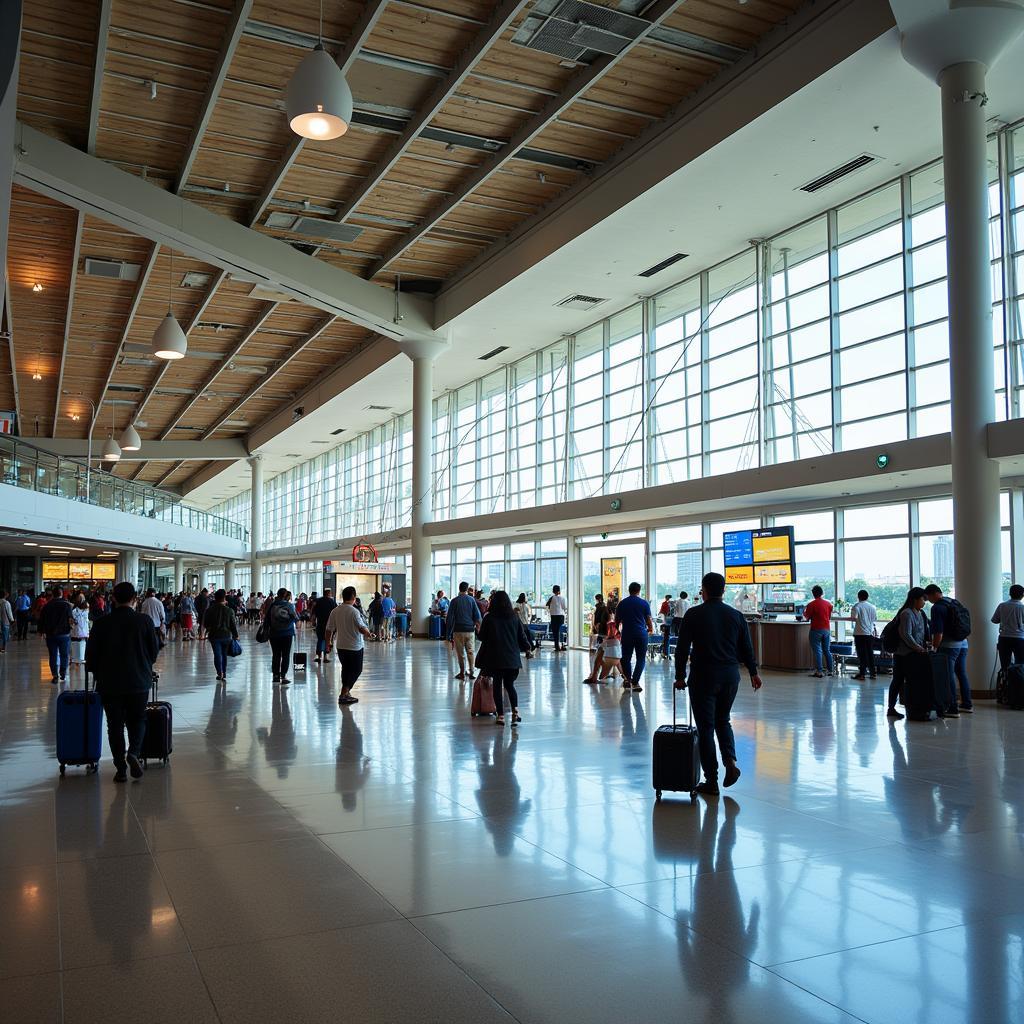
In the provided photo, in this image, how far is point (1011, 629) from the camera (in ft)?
41.8

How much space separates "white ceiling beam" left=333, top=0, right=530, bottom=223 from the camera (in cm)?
1341

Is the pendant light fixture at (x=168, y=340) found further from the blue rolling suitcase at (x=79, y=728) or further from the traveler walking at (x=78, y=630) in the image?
the blue rolling suitcase at (x=79, y=728)

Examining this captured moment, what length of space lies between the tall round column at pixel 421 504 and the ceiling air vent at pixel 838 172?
512 inches

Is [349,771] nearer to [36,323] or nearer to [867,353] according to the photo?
[867,353]

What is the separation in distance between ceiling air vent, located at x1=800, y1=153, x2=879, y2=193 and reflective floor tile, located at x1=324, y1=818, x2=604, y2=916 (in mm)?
14757

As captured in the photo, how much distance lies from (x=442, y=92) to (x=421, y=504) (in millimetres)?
14841

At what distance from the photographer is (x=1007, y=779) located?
26.2 feet

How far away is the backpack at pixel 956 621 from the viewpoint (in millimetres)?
12000

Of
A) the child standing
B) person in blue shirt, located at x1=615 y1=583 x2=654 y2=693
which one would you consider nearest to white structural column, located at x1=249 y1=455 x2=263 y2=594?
the child standing

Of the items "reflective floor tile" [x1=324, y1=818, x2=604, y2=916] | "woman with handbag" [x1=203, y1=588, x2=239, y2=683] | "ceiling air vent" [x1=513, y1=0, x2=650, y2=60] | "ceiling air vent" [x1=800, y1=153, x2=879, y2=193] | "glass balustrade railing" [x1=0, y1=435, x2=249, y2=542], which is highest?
"ceiling air vent" [x1=513, y1=0, x2=650, y2=60]

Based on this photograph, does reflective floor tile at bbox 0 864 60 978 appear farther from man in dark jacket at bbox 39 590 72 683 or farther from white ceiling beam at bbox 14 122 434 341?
white ceiling beam at bbox 14 122 434 341

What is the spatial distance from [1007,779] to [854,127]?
1148cm

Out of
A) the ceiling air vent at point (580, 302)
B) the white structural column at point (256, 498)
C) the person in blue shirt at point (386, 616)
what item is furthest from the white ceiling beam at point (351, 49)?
the white structural column at point (256, 498)

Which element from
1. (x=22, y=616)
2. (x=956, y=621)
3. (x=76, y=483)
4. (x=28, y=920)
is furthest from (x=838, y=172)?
(x=22, y=616)
